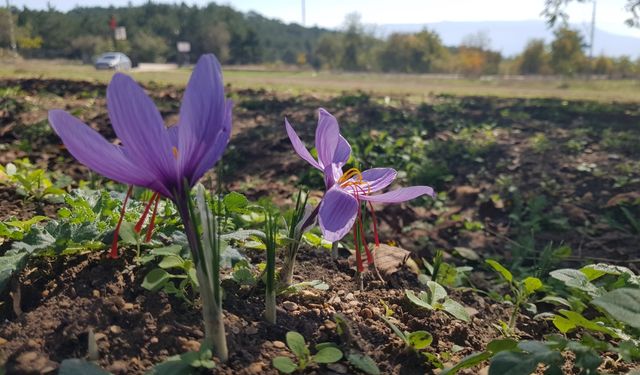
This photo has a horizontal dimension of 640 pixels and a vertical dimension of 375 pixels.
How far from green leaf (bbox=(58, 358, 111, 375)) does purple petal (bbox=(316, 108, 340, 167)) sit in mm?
846

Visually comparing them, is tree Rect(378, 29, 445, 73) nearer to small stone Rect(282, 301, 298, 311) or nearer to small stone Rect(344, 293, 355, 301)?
small stone Rect(344, 293, 355, 301)

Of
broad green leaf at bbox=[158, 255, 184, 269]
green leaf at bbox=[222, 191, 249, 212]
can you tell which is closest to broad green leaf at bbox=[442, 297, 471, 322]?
green leaf at bbox=[222, 191, 249, 212]

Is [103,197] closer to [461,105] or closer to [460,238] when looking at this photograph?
[460,238]

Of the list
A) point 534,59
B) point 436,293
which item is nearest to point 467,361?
point 436,293

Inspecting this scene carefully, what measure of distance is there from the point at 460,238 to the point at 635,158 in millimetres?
3141

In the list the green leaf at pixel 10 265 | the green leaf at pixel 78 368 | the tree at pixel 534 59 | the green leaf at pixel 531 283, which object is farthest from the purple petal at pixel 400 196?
the tree at pixel 534 59

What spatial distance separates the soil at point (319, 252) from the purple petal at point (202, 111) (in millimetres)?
564

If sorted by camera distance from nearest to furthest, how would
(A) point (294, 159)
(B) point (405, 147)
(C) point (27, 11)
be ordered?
(A) point (294, 159) < (B) point (405, 147) < (C) point (27, 11)

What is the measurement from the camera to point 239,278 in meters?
1.80

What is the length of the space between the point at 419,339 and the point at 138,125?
3.31 ft

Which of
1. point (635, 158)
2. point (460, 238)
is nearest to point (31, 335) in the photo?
point (460, 238)

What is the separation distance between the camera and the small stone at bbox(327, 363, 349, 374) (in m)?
1.54

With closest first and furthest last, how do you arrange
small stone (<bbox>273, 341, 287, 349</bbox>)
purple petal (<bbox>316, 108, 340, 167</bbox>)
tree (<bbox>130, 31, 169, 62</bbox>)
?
small stone (<bbox>273, 341, 287, 349</bbox>)
purple petal (<bbox>316, 108, 340, 167</bbox>)
tree (<bbox>130, 31, 169, 62</bbox>)

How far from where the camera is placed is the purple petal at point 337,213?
148cm
